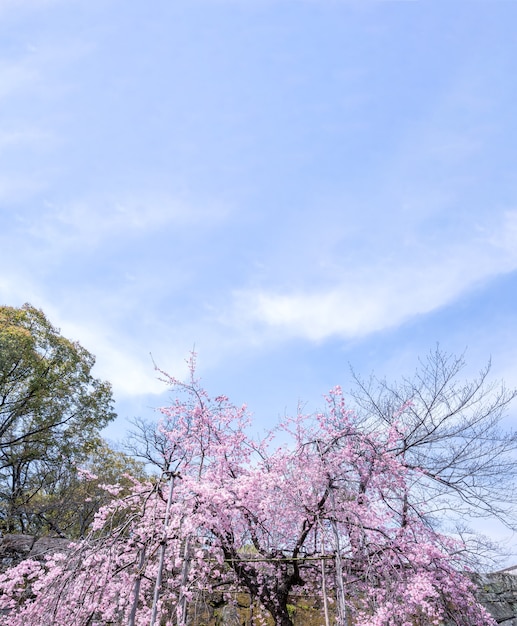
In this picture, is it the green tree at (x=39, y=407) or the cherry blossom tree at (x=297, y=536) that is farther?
the green tree at (x=39, y=407)

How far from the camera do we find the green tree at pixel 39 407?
42.8 feet

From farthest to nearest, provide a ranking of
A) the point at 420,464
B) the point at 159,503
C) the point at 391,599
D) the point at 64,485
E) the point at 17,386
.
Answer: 1. the point at 64,485
2. the point at 17,386
3. the point at 420,464
4. the point at 159,503
5. the point at 391,599

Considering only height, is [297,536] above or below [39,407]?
below

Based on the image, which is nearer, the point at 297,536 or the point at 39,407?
the point at 297,536

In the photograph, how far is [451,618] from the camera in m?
6.79

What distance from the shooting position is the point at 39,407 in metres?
13.5

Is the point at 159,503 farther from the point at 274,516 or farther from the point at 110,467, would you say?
the point at 110,467

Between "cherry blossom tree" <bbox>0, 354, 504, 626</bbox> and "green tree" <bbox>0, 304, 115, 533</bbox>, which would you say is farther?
"green tree" <bbox>0, 304, 115, 533</bbox>

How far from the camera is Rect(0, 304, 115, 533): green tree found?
1305 centimetres

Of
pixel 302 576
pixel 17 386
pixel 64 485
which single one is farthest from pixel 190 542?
pixel 64 485

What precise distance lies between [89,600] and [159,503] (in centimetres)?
150

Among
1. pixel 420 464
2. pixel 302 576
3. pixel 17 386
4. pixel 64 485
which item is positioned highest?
pixel 17 386

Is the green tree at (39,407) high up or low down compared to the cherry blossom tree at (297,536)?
up

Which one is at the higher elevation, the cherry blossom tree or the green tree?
the green tree
